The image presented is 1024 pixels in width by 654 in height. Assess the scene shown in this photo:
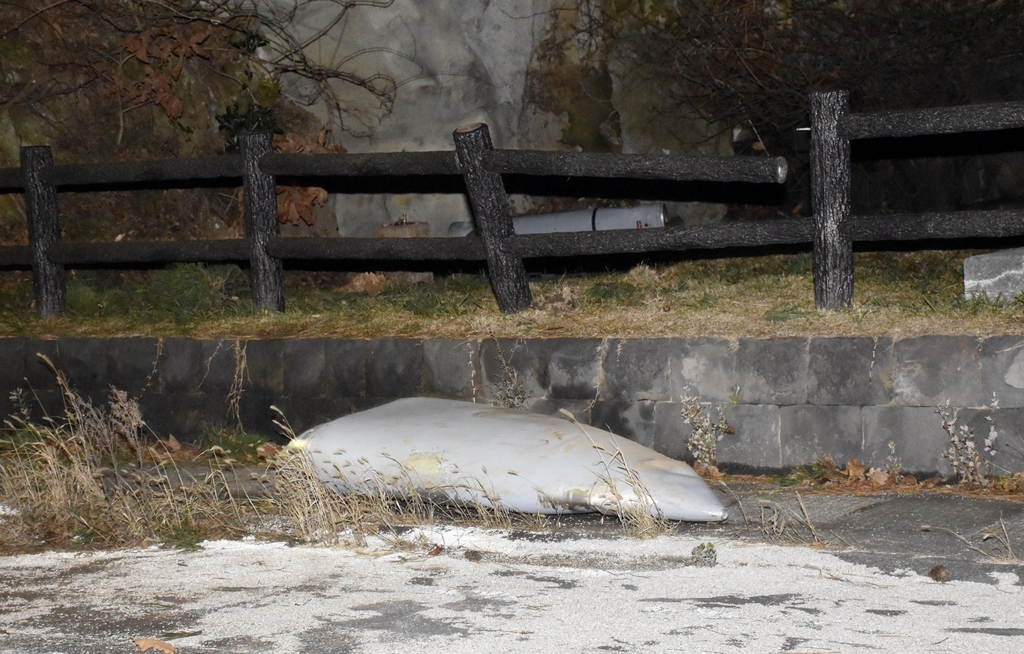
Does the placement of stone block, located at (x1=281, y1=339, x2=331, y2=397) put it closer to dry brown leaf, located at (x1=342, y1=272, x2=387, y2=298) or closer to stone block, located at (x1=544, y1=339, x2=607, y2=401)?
stone block, located at (x1=544, y1=339, x2=607, y2=401)

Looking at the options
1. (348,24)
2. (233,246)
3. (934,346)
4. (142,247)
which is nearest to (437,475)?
(934,346)

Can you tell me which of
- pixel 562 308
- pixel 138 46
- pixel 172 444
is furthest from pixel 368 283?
pixel 562 308

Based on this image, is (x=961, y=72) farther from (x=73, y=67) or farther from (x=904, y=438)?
(x=73, y=67)

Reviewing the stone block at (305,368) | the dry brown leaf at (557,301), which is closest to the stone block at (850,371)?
the dry brown leaf at (557,301)

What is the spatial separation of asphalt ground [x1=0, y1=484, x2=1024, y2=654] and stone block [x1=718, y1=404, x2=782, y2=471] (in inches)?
14.1

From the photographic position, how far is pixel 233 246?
6422 millimetres

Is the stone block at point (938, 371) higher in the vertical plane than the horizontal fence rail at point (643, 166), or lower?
lower

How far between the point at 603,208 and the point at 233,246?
14.4ft

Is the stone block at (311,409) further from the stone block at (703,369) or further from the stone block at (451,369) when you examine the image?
the stone block at (703,369)

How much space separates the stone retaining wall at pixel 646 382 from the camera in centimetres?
446

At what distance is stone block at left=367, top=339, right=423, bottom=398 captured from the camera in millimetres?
5488

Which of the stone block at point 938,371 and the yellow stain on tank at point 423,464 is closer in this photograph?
the stone block at point 938,371

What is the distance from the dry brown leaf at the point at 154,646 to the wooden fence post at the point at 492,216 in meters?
3.00

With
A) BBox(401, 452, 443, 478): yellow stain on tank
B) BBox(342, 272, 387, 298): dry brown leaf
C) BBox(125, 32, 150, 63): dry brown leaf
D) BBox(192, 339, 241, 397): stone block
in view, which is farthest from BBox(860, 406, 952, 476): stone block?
BBox(125, 32, 150, 63): dry brown leaf
